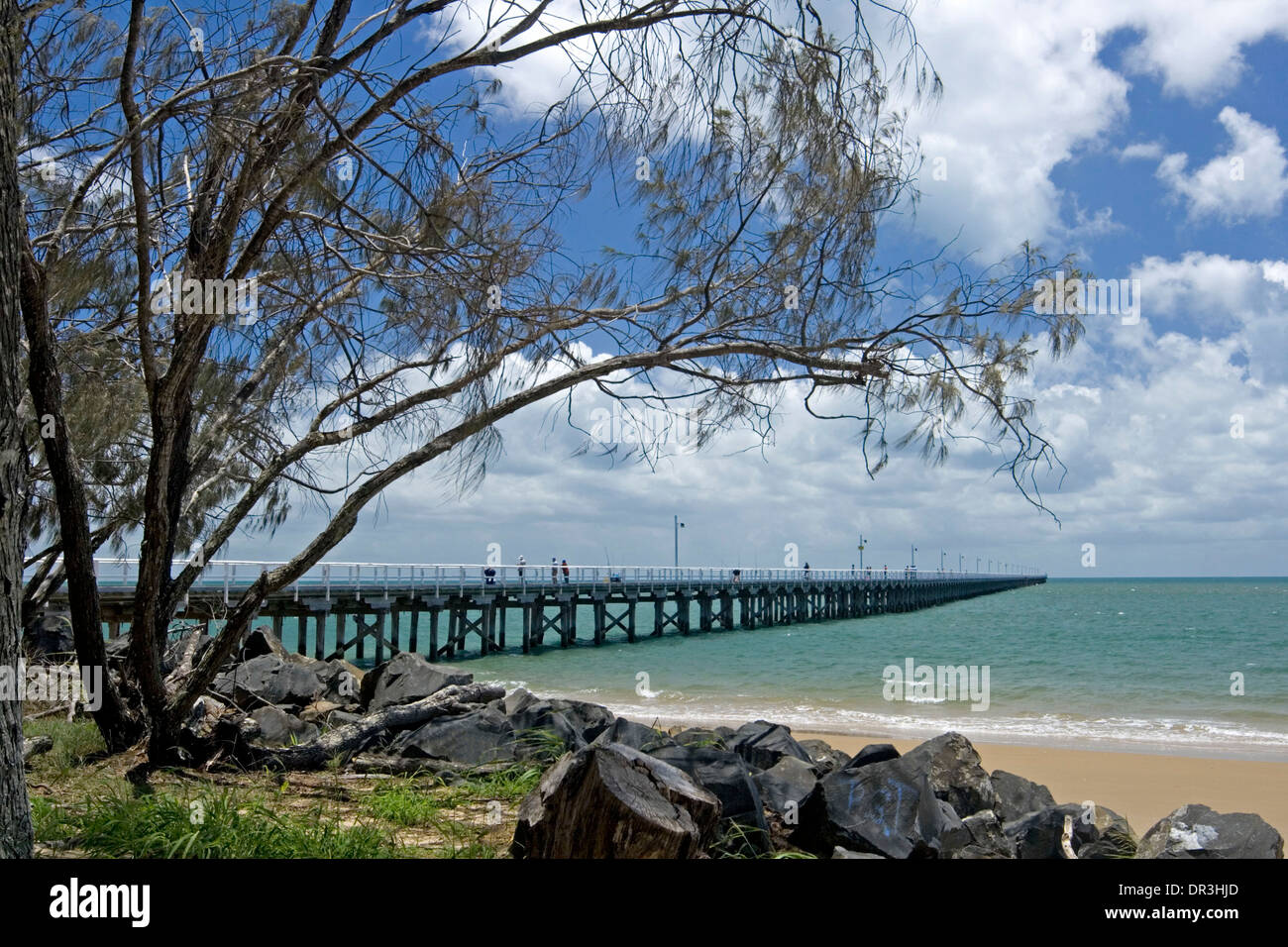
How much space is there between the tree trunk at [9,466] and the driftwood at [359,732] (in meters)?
3.54

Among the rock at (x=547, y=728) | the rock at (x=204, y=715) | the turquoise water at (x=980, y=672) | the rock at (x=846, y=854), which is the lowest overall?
the turquoise water at (x=980, y=672)

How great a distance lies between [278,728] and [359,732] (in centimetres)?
92

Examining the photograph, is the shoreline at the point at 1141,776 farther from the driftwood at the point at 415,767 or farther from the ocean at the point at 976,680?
the driftwood at the point at 415,767

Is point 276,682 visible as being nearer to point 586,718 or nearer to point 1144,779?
point 586,718

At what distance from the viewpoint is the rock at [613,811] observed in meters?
3.80

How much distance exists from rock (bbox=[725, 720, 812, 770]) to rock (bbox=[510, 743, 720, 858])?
354 centimetres

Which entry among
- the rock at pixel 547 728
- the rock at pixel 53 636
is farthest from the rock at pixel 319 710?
the rock at pixel 53 636

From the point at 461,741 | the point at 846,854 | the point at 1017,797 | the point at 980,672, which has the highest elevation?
the point at 461,741

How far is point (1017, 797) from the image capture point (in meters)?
7.77

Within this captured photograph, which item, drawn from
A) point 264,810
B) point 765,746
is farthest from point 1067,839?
point 264,810

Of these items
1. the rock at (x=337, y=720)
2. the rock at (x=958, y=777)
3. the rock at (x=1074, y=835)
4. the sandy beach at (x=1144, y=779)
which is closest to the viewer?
the rock at (x=1074, y=835)

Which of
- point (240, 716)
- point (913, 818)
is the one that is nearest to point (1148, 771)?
Result: point (913, 818)

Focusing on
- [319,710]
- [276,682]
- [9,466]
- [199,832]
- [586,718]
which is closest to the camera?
[9,466]
